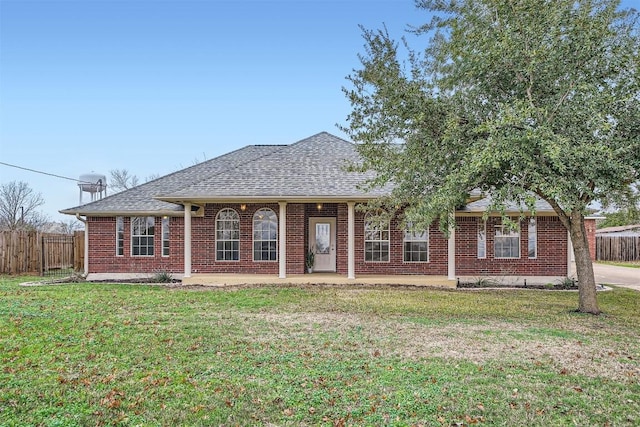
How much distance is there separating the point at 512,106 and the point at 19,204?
3876cm

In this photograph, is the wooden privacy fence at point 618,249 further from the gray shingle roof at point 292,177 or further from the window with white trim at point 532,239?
the gray shingle roof at point 292,177

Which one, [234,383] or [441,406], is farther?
[234,383]

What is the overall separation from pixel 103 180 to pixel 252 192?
1289cm

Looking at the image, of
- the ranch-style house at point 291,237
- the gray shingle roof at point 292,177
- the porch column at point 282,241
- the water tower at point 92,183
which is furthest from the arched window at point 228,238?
the water tower at point 92,183

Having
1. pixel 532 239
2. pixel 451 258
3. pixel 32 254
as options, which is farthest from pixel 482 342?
pixel 32 254

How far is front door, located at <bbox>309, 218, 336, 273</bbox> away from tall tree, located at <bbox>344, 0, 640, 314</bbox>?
7.09 metres

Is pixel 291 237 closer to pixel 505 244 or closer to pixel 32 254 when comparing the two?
pixel 505 244

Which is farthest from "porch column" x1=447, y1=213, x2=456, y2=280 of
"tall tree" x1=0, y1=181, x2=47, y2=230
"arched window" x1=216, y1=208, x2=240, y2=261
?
"tall tree" x1=0, y1=181, x2=47, y2=230

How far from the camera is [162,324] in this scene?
Answer: 8.52 metres

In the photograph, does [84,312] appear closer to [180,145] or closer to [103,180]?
[103,180]

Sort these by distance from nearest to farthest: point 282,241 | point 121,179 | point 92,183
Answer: point 282,241 → point 92,183 → point 121,179

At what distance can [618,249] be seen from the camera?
3288 centimetres

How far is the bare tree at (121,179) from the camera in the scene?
45.0 metres

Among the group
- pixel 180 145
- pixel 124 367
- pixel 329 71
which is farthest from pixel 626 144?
pixel 180 145
